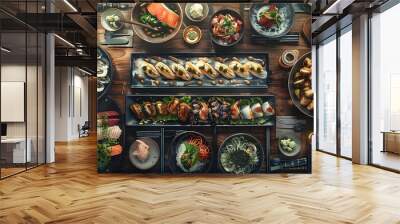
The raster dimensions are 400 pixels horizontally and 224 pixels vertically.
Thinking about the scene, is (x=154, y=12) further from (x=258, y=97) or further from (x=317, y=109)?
(x=317, y=109)

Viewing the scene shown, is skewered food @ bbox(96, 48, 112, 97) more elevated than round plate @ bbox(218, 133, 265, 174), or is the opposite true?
skewered food @ bbox(96, 48, 112, 97)

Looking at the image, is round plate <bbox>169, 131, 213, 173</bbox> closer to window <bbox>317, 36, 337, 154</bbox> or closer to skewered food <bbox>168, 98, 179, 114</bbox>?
skewered food <bbox>168, 98, 179, 114</bbox>

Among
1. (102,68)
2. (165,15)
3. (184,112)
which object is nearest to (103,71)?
(102,68)

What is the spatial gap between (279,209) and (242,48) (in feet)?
10.5

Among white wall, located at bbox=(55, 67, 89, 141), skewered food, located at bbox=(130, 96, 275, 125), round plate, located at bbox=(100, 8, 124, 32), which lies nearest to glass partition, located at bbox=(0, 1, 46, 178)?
round plate, located at bbox=(100, 8, 124, 32)

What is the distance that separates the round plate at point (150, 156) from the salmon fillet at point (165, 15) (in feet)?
6.70

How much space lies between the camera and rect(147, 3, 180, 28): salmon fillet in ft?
20.9

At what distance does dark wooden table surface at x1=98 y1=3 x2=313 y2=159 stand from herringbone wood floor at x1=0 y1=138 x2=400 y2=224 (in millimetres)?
1269

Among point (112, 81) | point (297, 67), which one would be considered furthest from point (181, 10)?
point (297, 67)

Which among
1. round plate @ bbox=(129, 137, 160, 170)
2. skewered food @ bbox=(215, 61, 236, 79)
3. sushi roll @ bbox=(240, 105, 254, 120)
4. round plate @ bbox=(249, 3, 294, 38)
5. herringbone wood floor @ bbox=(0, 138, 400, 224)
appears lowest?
herringbone wood floor @ bbox=(0, 138, 400, 224)

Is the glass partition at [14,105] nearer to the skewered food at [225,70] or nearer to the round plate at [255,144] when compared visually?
the skewered food at [225,70]

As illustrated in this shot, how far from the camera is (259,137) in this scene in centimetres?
634

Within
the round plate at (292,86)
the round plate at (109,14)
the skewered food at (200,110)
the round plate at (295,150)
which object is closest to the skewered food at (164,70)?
the skewered food at (200,110)

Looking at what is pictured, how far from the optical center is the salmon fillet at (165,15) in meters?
6.38
